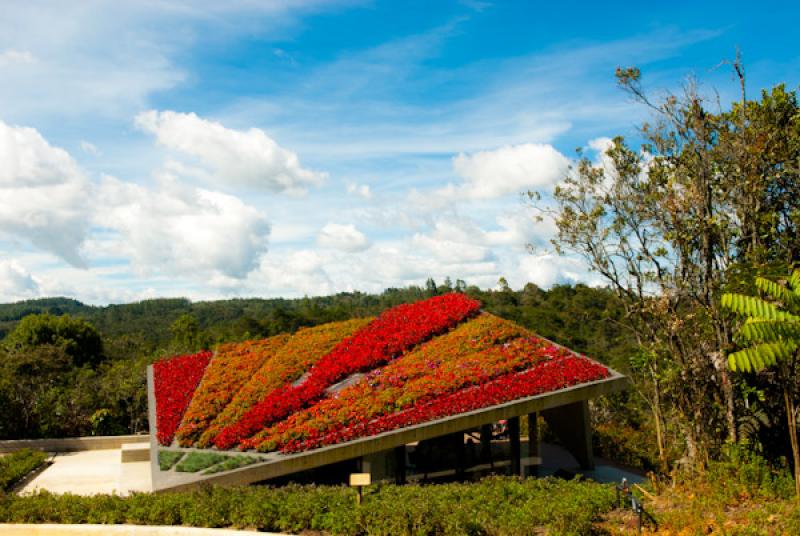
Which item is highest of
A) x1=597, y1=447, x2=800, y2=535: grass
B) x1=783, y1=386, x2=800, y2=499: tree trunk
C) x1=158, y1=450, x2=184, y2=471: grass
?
x1=783, y1=386, x2=800, y2=499: tree trunk

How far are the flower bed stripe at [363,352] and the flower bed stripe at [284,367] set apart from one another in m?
0.32

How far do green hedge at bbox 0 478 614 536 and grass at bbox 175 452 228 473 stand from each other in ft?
3.00

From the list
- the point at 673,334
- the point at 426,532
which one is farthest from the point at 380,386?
the point at 673,334

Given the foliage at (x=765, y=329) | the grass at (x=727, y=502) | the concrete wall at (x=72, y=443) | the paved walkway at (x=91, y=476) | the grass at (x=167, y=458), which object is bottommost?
the paved walkway at (x=91, y=476)

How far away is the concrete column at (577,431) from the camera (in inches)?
642

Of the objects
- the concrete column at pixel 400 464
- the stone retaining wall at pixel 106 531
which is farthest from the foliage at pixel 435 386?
the stone retaining wall at pixel 106 531

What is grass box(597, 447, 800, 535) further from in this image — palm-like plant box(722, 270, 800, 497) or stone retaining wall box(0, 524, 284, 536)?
stone retaining wall box(0, 524, 284, 536)

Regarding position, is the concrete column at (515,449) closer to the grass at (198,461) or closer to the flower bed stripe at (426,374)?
the flower bed stripe at (426,374)

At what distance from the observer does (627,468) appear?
17.1 metres

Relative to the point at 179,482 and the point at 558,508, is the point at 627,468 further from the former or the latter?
the point at 179,482

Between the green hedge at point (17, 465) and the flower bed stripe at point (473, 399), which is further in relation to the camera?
the green hedge at point (17, 465)

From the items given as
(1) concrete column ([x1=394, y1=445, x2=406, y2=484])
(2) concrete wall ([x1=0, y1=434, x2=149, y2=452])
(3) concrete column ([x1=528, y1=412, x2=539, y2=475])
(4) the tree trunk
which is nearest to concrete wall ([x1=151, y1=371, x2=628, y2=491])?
(1) concrete column ([x1=394, y1=445, x2=406, y2=484])

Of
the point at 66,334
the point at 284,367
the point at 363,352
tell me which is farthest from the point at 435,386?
the point at 66,334

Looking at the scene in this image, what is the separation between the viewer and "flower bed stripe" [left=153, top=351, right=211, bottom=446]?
48.3 ft
